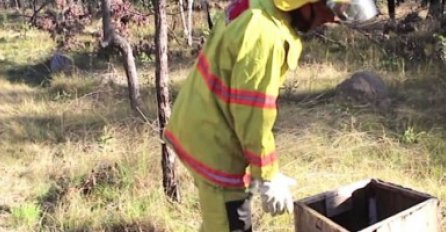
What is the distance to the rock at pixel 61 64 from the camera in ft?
33.1

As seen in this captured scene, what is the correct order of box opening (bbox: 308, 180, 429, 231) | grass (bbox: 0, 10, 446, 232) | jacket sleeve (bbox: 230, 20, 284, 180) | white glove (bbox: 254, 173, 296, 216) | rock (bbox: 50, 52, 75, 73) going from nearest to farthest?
jacket sleeve (bbox: 230, 20, 284, 180) < white glove (bbox: 254, 173, 296, 216) < box opening (bbox: 308, 180, 429, 231) < grass (bbox: 0, 10, 446, 232) < rock (bbox: 50, 52, 75, 73)

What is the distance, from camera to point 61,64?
1046 centimetres

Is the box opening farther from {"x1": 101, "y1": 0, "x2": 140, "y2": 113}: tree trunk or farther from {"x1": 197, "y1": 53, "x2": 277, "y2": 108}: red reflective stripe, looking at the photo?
{"x1": 101, "y1": 0, "x2": 140, "y2": 113}: tree trunk

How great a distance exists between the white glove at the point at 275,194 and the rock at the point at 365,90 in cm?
448

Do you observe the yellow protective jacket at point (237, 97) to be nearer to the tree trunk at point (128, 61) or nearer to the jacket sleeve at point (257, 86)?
the jacket sleeve at point (257, 86)

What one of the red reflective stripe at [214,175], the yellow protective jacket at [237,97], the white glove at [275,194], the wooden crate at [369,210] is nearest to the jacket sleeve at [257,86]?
the yellow protective jacket at [237,97]

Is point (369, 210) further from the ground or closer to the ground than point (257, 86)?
closer to the ground

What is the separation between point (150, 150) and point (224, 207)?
213cm

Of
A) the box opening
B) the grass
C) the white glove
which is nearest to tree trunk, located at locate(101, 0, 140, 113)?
the grass

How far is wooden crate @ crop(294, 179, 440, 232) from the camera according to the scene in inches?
88.6

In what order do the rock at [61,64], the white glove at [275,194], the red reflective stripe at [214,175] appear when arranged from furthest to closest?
the rock at [61,64], the red reflective stripe at [214,175], the white glove at [275,194]

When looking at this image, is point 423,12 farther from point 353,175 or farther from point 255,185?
point 255,185

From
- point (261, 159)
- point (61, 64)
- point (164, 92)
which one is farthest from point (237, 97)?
point (61, 64)

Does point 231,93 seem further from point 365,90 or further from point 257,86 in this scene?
point 365,90
